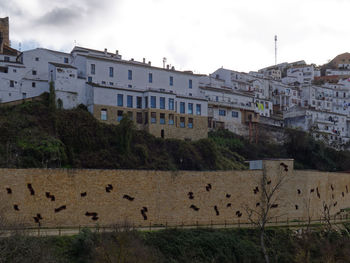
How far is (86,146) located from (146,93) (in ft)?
33.8

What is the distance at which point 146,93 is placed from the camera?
48.1 meters

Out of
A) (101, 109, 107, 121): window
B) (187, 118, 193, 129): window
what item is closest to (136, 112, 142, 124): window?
(101, 109, 107, 121): window

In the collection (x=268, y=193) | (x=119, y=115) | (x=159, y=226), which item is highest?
(x=119, y=115)

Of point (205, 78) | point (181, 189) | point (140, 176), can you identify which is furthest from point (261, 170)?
point (205, 78)

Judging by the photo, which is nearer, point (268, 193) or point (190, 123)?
point (268, 193)

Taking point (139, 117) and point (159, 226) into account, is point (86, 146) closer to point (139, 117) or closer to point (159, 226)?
point (139, 117)

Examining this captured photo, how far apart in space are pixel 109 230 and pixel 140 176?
4.69 meters

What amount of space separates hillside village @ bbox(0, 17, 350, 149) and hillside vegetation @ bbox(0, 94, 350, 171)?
1.90 m

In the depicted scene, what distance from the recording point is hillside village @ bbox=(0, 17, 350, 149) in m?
44.7

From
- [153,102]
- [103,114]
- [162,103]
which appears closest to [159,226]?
[103,114]

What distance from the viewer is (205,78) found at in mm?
65375

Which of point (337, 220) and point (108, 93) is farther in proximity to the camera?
point (108, 93)

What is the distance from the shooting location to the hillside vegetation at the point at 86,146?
118ft

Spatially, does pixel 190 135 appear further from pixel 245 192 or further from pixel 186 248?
pixel 186 248
